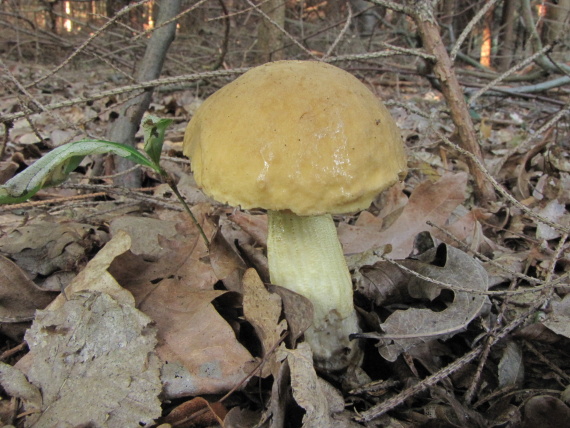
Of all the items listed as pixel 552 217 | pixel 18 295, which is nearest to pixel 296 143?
pixel 18 295

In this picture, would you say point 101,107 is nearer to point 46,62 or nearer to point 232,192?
point 232,192

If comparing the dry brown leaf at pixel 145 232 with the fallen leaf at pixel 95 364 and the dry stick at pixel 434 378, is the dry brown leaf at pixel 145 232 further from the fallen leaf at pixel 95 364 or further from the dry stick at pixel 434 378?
A: the dry stick at pixel 434 378

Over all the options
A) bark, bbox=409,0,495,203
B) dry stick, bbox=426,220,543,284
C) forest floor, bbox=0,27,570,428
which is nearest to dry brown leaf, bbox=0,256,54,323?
forest floor, bbox=0,27,570,428

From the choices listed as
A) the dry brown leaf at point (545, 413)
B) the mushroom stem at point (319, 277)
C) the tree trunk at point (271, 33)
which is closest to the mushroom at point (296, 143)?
the mushroom stem at point (319, 277)

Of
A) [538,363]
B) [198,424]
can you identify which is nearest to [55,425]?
[198,424]

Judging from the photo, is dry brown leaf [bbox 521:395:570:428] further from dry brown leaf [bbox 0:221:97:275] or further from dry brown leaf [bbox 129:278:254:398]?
dry brown leaf [bbox 0:221:97:275]

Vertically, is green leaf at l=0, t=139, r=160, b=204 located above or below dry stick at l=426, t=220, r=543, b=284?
above
